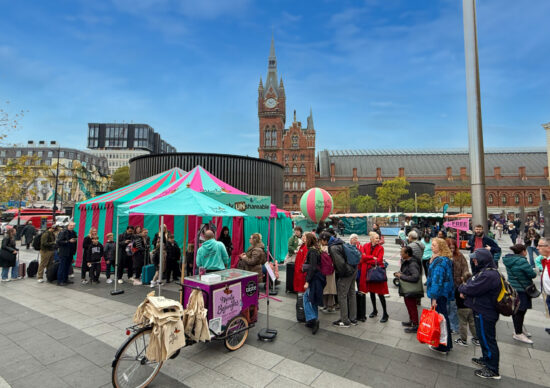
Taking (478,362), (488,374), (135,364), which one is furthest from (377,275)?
(135,364)

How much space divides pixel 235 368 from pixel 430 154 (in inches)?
3811

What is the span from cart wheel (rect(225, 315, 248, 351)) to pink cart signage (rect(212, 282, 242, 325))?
0.09 m

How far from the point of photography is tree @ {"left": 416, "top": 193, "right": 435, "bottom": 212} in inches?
2184

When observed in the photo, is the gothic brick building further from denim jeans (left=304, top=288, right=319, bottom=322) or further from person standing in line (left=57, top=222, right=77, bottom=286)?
denim jeans (left=304, top=288, right=319, bottom=322)

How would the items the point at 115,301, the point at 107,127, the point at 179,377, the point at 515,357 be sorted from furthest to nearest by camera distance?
the point at 107,127, the point at 115,301, the point at 515,357, the point at 179,377

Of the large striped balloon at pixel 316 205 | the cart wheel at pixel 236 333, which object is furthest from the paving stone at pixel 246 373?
the large striped balloon at pixel 316 205

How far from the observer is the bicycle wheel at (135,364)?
3268 millimetres

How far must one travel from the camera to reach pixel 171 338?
11.4 feet

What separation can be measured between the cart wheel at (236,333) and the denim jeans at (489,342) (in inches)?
135

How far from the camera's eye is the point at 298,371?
389cm

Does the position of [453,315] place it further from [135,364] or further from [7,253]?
[7,253]

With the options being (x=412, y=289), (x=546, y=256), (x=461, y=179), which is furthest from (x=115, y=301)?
(x=461, y=179)

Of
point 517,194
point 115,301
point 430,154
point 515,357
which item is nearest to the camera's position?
point 515,357

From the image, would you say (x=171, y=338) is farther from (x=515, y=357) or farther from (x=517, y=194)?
(x=517, y=194)
